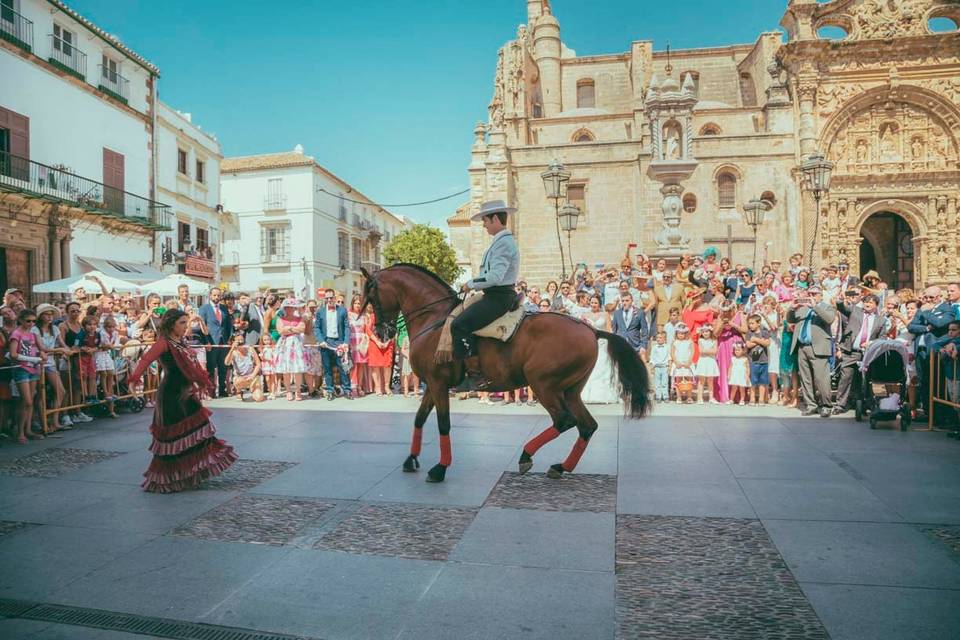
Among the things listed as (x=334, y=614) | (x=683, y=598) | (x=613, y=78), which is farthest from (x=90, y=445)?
(x=613, y=78)

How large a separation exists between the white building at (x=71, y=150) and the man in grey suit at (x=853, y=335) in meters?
22.9

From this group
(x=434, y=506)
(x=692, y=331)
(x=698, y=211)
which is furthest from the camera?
(x=698, y=211)

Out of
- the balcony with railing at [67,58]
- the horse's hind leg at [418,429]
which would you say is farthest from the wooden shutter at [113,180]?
the horse's hind leg at [418,429]

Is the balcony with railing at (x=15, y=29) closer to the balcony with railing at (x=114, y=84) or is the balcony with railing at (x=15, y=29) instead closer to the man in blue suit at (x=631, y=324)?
the balcony with railing at (x=114, y=84)

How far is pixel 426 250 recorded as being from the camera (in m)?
50.5

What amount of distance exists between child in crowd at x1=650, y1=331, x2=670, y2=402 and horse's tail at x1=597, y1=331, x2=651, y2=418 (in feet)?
18.5

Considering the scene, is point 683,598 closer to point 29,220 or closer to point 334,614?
point 334,614

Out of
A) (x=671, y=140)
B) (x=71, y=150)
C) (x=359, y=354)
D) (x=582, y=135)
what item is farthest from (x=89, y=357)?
(x=582, y=135)

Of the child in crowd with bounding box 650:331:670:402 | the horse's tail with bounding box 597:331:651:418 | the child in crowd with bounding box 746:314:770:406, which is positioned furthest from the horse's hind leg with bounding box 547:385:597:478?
the child in crowd with bounding box 746:314:770:406

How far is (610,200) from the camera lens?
A: 35406mm

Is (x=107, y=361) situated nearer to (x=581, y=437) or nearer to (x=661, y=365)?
(x=581, y=437)

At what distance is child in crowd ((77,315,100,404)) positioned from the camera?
946cm

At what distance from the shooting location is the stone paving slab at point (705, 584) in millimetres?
3078

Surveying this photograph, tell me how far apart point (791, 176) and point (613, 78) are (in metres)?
18.0
